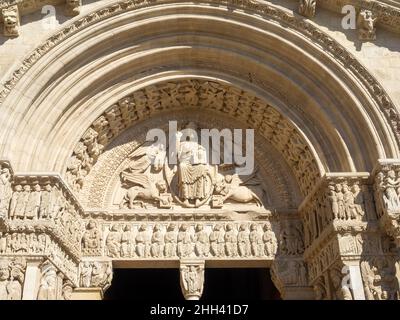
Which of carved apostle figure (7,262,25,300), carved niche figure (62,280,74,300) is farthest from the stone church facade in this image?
carved niche figure (62,280,74,300)

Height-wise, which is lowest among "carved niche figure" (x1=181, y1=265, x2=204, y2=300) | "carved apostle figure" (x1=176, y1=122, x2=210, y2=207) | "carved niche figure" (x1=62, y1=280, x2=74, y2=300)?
"carved niche figure" (x1=62, y1=280, x2=74, y2=300)

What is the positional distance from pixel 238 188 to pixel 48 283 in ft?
12.1

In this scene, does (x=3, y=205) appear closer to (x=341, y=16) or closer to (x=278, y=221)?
(x=278, y=221)

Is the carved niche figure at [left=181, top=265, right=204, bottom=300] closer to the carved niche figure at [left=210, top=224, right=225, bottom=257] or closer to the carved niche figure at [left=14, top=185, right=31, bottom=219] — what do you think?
the carved niche figure at [left=210, top=224, right=225, bottom=257]

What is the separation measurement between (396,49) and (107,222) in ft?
17.9

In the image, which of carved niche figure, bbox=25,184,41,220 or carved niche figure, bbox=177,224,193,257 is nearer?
carved niche figure, bbox=25,184,41,220

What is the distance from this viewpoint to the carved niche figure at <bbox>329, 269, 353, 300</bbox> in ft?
23.3

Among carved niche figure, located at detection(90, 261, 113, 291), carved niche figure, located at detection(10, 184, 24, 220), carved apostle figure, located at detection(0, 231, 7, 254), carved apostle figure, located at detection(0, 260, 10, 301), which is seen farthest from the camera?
carved niche figure, located at detection(90, 261, 113, 291)

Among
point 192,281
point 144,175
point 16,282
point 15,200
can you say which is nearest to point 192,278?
point 192,281

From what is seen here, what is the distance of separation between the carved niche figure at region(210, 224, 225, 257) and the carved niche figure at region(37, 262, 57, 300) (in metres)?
2.62

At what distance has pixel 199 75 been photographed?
9133mm

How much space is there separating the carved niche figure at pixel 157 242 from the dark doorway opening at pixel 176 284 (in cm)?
393


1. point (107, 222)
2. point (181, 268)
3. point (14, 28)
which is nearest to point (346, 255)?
point (181, 268)

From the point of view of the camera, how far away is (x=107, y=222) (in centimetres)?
881
